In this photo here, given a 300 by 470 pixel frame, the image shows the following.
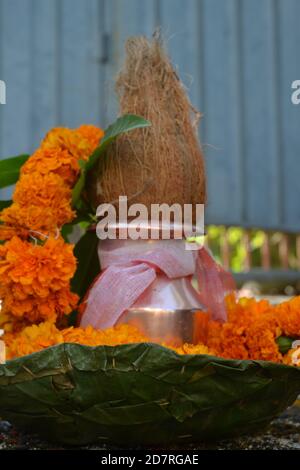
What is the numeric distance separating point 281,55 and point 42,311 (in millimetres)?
1133

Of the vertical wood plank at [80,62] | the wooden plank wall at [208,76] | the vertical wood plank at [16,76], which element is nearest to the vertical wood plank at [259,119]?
the wooden plank wall at [208,76]

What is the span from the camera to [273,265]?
1.85m

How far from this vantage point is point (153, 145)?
0.71 meters

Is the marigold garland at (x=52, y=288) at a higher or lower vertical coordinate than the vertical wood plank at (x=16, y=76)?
lower

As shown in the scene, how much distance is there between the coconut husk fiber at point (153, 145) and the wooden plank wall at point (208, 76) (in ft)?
2.04

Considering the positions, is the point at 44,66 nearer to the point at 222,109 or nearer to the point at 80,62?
the point at 80,62

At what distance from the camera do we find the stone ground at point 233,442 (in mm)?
616

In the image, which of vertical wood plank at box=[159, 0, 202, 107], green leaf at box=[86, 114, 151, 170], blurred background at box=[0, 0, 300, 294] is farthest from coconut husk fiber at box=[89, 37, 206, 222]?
vertical wood plank at box=[159, 0, 202, 107]

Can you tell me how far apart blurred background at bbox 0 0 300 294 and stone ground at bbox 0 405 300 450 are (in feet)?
2.54

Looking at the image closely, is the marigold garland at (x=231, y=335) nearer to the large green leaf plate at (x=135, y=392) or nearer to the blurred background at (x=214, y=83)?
the large green leaf plate at (x=135, y=392)

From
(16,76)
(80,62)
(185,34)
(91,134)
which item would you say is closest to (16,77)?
(16,76)

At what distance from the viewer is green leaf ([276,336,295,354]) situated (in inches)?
27.3

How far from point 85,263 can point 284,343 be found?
25 centimetres
